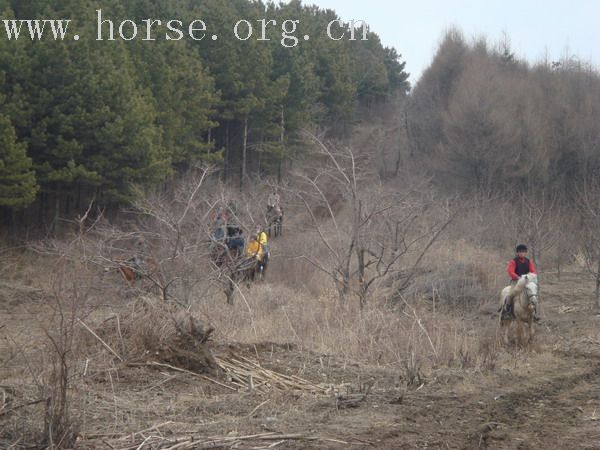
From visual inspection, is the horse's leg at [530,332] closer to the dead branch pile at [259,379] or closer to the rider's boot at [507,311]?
the rider's boot at [507,311]

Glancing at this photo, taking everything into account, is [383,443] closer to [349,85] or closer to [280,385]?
[280,385]

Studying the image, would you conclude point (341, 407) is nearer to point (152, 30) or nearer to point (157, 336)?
point (157, 336)

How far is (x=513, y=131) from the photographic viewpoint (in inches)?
1597

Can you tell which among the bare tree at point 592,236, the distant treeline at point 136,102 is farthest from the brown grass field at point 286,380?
the distant treeline at point 136,102

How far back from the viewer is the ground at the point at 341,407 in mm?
6734

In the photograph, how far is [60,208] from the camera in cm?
3059

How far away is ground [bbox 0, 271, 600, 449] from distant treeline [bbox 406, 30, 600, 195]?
1086 inches

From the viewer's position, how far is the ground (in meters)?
6.73

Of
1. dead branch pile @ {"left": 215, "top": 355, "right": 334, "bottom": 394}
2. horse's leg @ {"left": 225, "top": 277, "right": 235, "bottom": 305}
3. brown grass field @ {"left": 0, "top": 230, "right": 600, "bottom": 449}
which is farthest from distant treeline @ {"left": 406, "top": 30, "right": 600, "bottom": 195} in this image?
dead branch pile @ {"left": 215, "top": 355, "right": 334, "bottom": 394}

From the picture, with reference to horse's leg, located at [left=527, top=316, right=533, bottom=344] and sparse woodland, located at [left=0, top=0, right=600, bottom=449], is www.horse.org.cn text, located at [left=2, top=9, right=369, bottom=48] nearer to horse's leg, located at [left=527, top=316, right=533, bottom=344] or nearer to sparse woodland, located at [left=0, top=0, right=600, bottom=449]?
sparse woodland, located at [left=0, top=0, right=600, bottom=449]

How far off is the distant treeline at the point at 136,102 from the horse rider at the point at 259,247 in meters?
8.44

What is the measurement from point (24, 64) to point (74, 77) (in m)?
1.55

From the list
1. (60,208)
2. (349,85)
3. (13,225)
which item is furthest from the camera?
(349,85)

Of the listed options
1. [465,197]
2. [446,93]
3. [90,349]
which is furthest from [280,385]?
[446,93]
